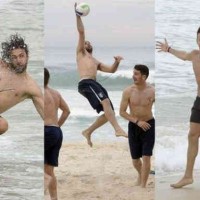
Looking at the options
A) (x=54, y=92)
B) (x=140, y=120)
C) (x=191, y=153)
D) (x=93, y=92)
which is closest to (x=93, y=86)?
(x=93, y=92)

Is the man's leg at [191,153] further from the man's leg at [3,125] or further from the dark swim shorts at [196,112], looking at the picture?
the man's leg at [3,125]

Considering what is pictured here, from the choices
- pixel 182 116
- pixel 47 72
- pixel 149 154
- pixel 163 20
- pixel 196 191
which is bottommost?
pixel 196 191

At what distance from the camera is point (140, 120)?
3.69 meters

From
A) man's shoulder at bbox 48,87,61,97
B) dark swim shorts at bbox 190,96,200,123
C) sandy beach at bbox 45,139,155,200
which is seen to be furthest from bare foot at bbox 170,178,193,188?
man's shoulder at bbox 48,87,61,97

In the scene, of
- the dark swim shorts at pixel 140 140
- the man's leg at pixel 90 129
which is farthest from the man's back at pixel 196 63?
the man's leg at pixel 90 129

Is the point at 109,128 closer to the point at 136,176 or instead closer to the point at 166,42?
the point at 136,176

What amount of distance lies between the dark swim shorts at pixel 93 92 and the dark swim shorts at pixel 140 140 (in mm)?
266

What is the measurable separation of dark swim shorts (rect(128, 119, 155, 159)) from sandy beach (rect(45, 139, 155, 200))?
5 centimetres

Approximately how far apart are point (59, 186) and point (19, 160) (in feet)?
1.02

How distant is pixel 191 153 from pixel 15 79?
48.7 inches

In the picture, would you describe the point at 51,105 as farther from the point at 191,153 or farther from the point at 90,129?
the point at 191,153

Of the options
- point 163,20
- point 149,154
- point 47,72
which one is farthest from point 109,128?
point 163,20

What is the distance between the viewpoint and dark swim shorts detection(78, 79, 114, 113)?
3.68m

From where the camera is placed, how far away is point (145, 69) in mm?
3648
